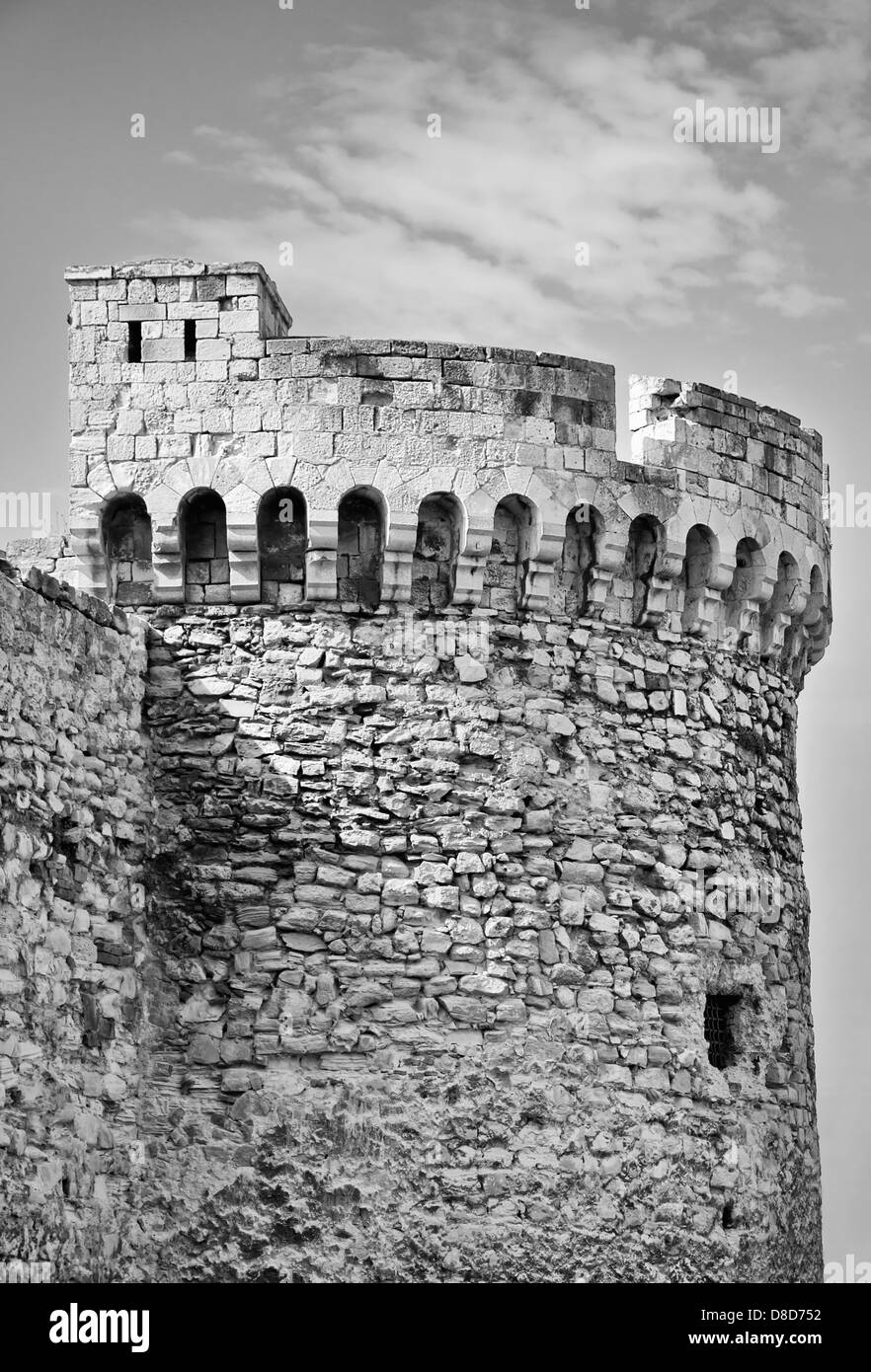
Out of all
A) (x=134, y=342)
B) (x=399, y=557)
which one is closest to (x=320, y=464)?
(x=399, y=557)

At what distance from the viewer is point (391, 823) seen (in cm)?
1205

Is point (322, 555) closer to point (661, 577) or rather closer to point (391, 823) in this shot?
point (391, 823)

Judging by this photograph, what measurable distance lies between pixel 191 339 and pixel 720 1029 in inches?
181

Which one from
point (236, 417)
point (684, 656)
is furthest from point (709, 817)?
point (236, 417)

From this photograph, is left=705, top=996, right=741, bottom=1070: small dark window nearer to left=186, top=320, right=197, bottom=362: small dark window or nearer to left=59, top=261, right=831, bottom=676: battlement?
left=59, top=261, right=831, bottom=676: battlement

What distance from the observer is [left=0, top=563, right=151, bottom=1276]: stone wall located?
10555mm

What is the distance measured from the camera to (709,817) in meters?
13.0

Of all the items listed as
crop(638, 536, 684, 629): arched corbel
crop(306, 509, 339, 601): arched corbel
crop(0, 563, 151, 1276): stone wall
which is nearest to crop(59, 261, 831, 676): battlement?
crop(306, 509, 339, 601): arched corbel

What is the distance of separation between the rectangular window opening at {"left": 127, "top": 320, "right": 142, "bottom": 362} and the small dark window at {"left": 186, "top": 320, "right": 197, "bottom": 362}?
251 mm

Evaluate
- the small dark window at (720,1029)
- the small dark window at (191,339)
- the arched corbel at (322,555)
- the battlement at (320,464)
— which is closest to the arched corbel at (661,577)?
the battlement at (320,464)

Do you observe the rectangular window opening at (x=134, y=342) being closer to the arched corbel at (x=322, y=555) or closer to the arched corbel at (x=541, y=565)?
the arched corbel at (x=322, y=555)

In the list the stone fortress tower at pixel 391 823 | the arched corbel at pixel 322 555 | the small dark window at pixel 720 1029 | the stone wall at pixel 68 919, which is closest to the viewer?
the stone wall at pixel 68 919

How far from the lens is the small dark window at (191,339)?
Result: 1247 cm

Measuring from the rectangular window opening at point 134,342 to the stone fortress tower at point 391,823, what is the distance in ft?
0.07
